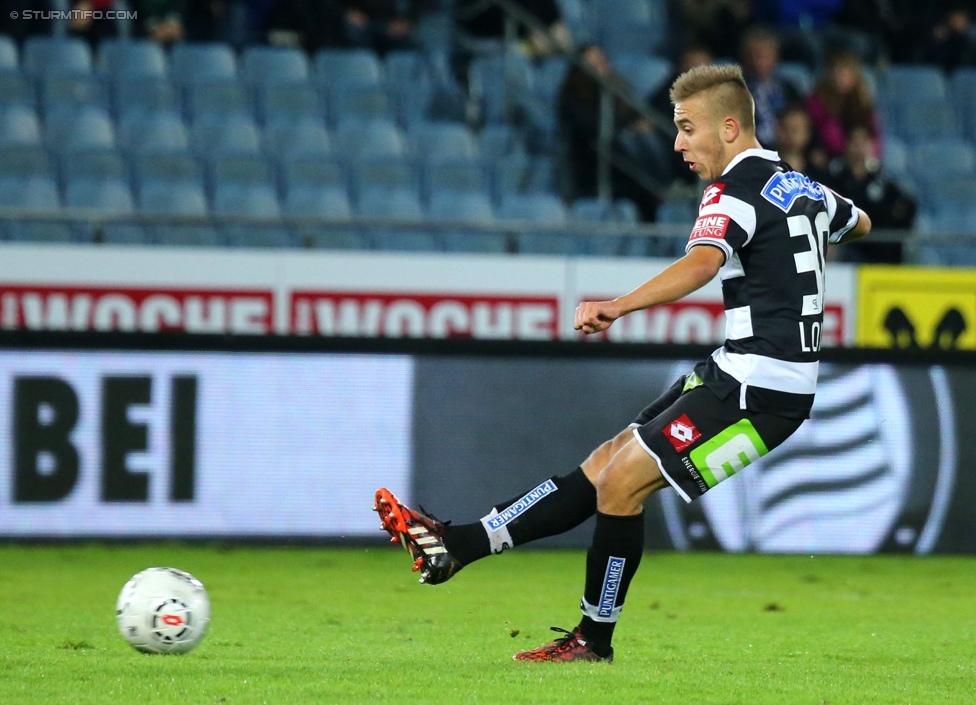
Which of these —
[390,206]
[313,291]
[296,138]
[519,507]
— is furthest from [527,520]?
[296,138]

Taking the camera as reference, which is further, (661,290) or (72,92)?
(72,92)

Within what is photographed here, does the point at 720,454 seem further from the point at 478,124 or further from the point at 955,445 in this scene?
the point at 478,124

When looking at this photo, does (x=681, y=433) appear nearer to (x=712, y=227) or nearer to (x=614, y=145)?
(x=712, y=227)

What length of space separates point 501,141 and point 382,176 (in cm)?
106

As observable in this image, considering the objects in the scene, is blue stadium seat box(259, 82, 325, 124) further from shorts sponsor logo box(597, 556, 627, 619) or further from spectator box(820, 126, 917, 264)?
shorts sponsor logo box(597, 556, 627, 619)

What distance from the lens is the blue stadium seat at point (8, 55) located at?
38.2 ft

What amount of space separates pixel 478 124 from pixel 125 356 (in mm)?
4517

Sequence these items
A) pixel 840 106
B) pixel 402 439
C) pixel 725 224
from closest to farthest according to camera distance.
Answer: pixel 725 224, pixel 402 439, pixel 840 106

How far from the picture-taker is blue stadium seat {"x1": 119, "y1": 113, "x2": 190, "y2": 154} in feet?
37.3

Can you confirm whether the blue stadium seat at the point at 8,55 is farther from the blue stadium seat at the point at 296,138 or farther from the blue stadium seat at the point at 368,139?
the blue stadium seat at the point at 368,139

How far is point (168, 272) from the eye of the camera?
10.0m

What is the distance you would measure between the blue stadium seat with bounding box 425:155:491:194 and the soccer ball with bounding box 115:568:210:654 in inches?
284

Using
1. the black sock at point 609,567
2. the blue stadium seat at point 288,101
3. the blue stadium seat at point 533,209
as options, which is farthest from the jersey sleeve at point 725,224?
the blue stadium seat at point 288,101

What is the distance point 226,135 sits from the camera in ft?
38.3
